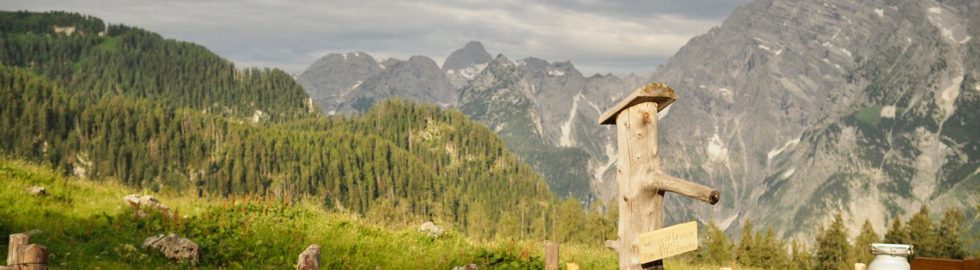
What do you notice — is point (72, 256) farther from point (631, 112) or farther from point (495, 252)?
point (631, 112)

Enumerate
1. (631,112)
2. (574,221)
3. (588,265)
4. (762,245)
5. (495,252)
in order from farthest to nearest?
(574,221) < (762,245) < (588,265) < (495,252) < (631,112)

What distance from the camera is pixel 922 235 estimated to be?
100 meters

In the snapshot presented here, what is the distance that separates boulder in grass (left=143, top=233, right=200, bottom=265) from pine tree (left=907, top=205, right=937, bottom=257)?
99.1 meters

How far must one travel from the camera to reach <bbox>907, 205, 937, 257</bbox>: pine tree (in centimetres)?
9852

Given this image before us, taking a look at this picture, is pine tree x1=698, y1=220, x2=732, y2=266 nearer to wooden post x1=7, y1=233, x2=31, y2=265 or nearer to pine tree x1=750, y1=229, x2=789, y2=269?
pine tree x1=750, y1=229, x2=789, y2=269

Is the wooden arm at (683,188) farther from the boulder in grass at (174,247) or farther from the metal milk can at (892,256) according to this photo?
the boulder in grass at (174,247)

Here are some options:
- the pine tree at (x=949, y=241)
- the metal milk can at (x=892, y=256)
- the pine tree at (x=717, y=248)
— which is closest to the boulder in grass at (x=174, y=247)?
the metal milk can at (x=892, y=256)

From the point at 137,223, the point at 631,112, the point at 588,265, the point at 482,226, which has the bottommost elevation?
the point at 482,226

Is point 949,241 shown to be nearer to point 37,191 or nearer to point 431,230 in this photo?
point 431,230

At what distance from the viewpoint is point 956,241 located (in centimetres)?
9944

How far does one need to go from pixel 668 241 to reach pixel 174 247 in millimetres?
12620

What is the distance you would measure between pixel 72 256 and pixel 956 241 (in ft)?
349

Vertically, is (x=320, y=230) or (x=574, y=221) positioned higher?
(x=320, y=230)

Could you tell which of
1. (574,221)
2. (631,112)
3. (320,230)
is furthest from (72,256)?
(574,221)
